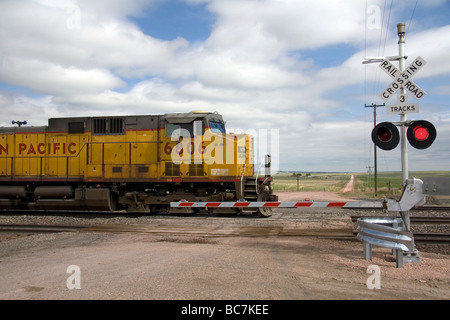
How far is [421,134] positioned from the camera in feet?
20.8

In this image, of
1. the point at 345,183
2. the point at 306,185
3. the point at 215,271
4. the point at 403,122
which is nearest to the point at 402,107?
the point at 403,122

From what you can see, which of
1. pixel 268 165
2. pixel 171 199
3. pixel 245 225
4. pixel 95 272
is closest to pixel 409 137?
pixel 95 272

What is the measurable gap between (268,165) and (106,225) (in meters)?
6.78

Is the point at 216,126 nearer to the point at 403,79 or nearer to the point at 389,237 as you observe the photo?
the point at 403,79

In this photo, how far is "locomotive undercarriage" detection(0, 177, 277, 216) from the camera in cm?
1430

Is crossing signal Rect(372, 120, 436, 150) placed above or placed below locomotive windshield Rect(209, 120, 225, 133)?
below

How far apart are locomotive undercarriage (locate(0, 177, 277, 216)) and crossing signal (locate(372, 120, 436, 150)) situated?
7817 mm

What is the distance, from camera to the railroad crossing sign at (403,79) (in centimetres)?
663

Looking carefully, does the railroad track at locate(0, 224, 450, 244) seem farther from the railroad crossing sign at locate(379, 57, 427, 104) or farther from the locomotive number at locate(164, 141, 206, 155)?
the railroad crossing sign at locate(379, 57, 427, 104)

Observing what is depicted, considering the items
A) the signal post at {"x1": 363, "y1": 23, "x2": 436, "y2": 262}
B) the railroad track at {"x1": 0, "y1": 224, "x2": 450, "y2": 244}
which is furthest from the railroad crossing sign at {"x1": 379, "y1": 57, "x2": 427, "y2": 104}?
the railroad track at {"x1": 0, "y1": 224, "x2": 450, "y2": 244}

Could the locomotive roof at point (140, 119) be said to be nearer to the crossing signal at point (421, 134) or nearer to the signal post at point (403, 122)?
the signal post at point (403, 122)

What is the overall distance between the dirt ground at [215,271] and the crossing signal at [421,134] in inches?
80.6

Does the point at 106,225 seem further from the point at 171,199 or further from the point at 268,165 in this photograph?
the point at 268,165

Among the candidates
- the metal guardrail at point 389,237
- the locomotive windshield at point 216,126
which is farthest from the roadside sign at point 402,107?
the locomotive windshield at point 216,126
